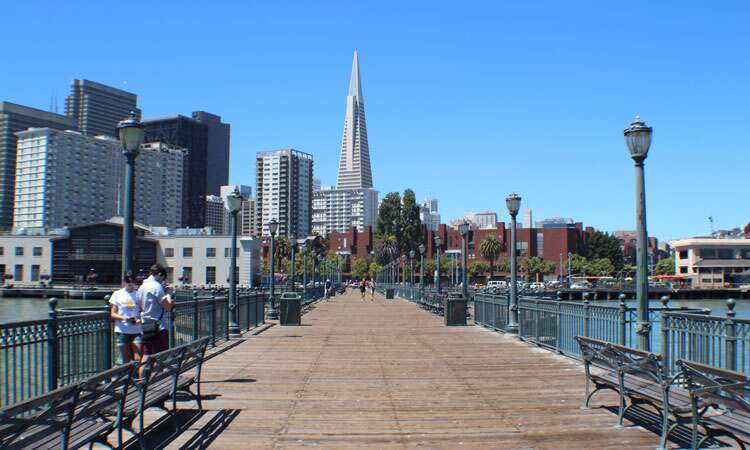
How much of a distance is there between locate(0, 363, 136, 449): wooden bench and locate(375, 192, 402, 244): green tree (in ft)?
381

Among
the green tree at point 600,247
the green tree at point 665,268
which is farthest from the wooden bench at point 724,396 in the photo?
the green tree at point 665,268

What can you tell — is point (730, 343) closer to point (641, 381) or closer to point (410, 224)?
point (641, 381)

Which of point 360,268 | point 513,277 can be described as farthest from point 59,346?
point 360,268

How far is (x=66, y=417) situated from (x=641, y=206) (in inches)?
358

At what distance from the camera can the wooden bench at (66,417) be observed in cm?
435

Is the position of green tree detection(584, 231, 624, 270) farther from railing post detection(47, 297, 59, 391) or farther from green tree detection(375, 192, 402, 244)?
railing post detection(47, 297, 59, 391)

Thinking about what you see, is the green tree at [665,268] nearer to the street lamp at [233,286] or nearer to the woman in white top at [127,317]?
the street lamp at [233,286]

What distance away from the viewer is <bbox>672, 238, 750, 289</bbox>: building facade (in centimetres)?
13250

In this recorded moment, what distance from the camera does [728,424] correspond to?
5.76 metres

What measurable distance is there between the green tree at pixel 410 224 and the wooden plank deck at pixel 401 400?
103361mm

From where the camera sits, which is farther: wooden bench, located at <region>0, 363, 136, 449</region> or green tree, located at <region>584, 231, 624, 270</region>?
green tree, located at <region>584, 231, 624, 270</region>

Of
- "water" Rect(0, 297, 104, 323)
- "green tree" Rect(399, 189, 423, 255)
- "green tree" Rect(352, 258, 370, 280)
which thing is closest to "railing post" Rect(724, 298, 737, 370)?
"water" Rect(0, 297, 104, 323)

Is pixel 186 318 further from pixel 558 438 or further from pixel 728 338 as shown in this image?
pixel 728 338

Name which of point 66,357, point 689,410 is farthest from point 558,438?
point 66,357
